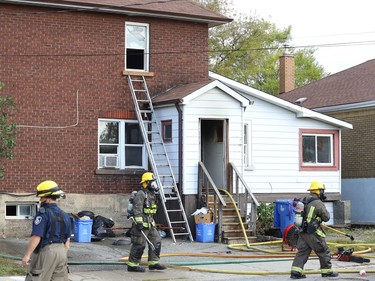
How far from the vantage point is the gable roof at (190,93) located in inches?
818

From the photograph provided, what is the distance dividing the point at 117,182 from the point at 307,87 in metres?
13.4

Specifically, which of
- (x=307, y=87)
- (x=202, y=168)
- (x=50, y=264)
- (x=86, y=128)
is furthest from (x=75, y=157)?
(x=307, y=87)

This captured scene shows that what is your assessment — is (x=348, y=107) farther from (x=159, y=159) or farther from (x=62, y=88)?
(x=62, y=88)

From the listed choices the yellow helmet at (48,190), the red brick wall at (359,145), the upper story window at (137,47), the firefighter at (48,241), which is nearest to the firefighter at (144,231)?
the firefighter at (48,241)

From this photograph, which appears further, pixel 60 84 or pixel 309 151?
pixel 309 151

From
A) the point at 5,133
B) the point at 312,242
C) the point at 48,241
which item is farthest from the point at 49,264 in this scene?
the point at 5,133

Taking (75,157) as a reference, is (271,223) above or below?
below

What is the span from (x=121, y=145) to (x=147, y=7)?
3.79 m

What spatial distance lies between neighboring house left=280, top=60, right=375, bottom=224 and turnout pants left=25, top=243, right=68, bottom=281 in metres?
17.9

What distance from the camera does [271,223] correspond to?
72.2ft

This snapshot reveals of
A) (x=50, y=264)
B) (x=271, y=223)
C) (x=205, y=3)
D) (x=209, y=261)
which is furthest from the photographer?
(x=205, y=3)

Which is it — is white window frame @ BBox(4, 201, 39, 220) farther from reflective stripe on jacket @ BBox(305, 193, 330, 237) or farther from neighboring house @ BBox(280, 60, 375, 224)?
neighboring house @ BBox(280, 60, 375, 224)

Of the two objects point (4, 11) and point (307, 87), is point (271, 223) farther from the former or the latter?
point (307, 87)

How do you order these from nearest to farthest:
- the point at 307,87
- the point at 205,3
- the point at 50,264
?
the point at 50,264, the point at 307,87, the point at 205,3
